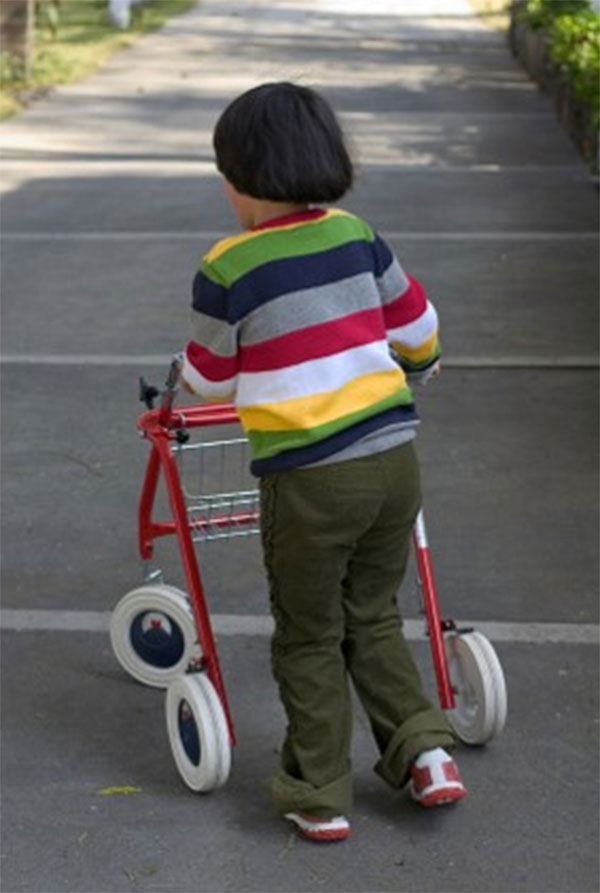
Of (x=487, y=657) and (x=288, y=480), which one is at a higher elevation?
(x=288, y=480)

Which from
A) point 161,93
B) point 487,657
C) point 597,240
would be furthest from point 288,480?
point 161,93

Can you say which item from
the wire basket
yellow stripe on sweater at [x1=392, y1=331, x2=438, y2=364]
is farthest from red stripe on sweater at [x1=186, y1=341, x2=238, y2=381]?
the wire basket

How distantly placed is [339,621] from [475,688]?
0.53 meters

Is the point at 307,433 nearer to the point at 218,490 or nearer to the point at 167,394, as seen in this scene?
the point at 167,394

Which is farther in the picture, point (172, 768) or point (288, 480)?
point (172, 768)

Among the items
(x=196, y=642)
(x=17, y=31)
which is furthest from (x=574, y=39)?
(x=196, y=642)

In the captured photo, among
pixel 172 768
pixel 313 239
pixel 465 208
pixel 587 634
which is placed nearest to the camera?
pixel 313 239

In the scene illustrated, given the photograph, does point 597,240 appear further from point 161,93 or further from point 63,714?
point 161,93

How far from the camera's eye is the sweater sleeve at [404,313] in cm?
453

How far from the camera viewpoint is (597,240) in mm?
11969

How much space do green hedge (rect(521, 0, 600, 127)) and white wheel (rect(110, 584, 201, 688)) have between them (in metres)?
8.50

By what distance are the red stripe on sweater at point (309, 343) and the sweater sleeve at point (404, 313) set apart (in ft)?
0.43

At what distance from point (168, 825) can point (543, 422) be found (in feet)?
12.2

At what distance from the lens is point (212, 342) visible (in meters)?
4.46
